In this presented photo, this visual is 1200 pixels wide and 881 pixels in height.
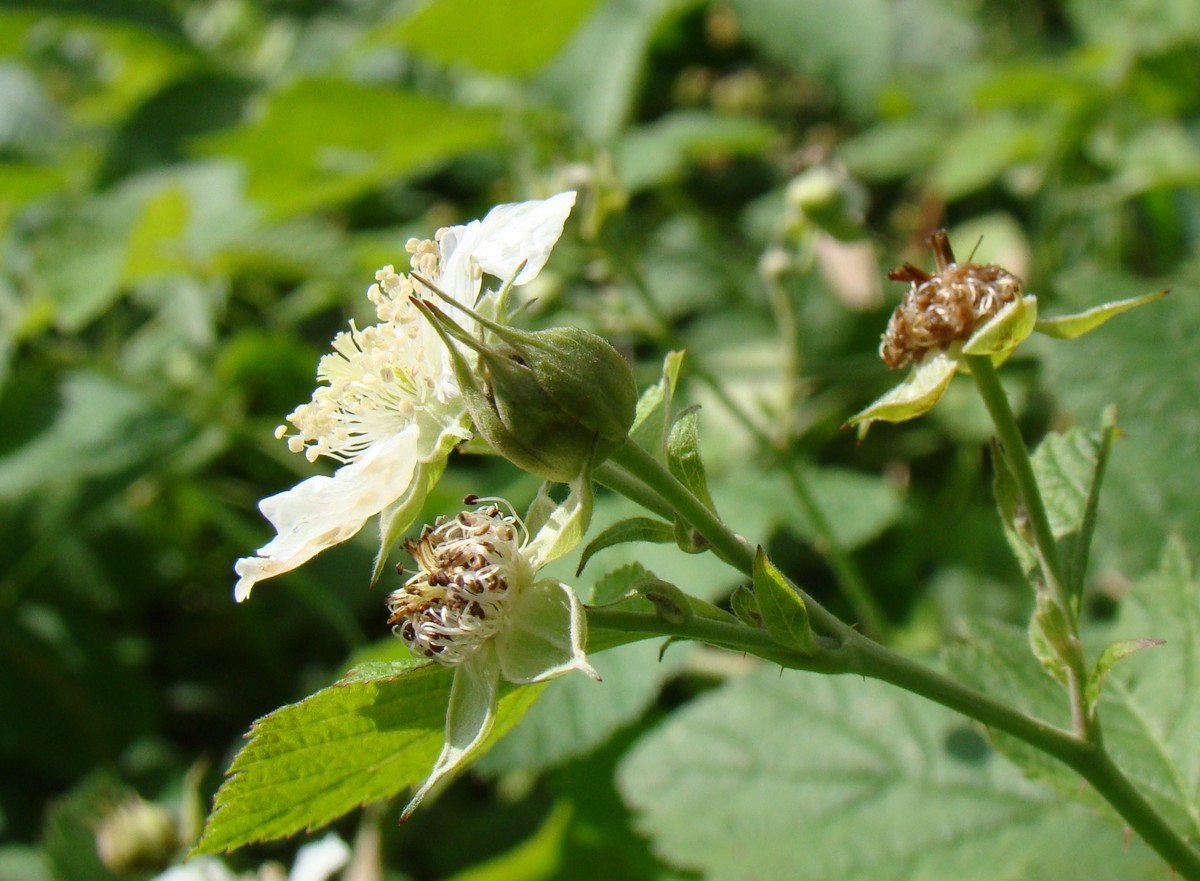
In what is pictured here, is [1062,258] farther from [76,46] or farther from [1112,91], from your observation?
[76,46]

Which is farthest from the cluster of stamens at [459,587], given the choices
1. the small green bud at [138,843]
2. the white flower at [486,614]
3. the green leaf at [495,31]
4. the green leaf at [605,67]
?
the green leaf at [605,67]

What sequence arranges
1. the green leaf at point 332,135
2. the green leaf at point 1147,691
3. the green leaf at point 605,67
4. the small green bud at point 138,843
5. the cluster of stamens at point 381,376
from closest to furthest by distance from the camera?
the cluster of stamens at point 381,376
the green leaf at point 1147,691
the small green bud at point 138,843
the green leaf at point 332,135
the green leaf at point 605,67

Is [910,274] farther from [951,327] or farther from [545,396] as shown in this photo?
[545,396]

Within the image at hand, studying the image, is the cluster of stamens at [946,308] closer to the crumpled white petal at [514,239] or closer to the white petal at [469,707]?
the crumpled white petal at [514,239]

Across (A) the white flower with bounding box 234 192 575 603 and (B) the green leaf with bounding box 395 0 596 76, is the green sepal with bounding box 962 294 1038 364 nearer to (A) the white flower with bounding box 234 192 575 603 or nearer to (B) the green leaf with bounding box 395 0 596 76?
(A) the white flower with bounding box 234 192 575 603

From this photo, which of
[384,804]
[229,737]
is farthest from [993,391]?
[229,737]

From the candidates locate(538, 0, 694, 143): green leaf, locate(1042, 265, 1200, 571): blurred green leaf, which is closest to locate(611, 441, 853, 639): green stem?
locate(1042, 265, 1200, 571): blurred green leaf

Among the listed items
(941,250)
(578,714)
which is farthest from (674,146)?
(941,250)
